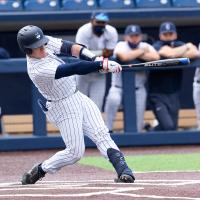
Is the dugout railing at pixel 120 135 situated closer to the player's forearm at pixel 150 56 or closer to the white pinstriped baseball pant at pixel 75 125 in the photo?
the player's forearm at pixel 150 56

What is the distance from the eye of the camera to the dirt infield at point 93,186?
5754mm

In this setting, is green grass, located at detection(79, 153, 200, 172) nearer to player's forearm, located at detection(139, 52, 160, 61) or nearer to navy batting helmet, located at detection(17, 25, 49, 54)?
player's forearm, located at detection(139, 52, 160, 61)

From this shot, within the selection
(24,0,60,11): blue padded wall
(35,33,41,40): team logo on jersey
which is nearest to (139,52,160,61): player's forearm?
(24,0,60,11): blue padded wall

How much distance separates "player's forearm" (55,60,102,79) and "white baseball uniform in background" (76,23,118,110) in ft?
13.5

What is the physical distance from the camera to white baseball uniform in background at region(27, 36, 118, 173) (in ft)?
21.8

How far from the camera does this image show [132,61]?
34.0 ft

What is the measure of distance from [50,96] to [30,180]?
76 cm

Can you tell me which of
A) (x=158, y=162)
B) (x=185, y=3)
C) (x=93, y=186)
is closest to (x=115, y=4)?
(x=185, y=3)

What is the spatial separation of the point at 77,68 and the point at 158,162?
9.36 feet

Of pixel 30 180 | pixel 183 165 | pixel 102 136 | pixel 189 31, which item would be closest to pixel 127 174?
pixel 102 136

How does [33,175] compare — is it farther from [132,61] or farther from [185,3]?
[185,3]

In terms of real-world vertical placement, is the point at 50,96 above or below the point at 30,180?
above

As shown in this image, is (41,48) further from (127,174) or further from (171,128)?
(171,128)

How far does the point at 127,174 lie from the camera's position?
657cm
